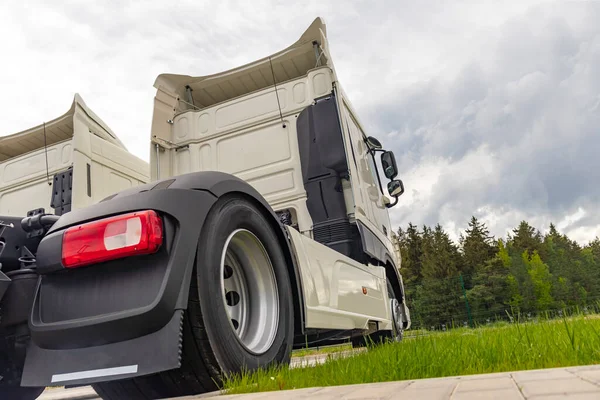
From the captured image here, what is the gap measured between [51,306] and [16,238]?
0.43 meters

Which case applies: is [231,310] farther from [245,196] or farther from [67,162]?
[67,162]

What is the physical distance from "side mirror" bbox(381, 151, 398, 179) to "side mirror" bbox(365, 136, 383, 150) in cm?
12

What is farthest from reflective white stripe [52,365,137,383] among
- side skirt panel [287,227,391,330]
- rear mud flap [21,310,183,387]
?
side skirt panel [287,227,391,330]

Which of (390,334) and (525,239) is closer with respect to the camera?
(390,334)

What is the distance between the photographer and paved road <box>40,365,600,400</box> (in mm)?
1002

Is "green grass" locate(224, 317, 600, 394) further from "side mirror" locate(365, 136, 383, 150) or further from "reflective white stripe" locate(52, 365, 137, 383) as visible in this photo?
"side mirror" locate(365, 136, 383, 150)

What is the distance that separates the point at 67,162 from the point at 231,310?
135 inches

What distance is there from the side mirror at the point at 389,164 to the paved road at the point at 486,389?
14.7 feet

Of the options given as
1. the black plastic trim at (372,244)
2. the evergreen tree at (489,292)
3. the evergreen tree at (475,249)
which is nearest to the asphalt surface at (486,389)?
the black plastic trim at (372,244)

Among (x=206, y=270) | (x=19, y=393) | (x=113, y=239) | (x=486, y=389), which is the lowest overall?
(x=486, y=389)

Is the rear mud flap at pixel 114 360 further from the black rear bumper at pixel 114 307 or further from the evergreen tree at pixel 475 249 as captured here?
the evergreen tree at pixel 475 249

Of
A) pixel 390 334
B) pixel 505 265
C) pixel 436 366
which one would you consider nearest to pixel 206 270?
pixel 436 366

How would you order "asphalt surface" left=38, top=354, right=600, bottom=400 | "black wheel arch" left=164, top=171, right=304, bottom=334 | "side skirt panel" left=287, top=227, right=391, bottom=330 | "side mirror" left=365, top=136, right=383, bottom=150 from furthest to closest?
"side mirror" left=365, top=136, right=383, bottom=150
"side skirt panel" left=287, top=227, right=391, bottom=330
"black wheel arch" left=164, top=171, right=304, bottom=334
"asphalt surface" left=38, top=354, right=600, bottom=400

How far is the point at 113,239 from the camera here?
1.82m
